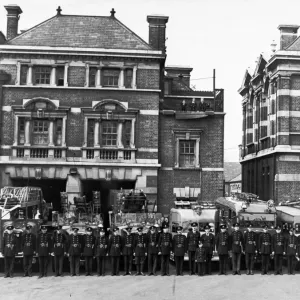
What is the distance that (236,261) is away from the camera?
18250 millimetres

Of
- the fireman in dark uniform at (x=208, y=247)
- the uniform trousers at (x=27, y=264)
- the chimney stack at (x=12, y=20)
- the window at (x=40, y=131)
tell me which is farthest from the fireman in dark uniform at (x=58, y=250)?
the chimney stack at (x=12, y=20)

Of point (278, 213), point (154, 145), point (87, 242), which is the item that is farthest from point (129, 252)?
point (154, 145)

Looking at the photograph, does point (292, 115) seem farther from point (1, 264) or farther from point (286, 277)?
point (1, 264)

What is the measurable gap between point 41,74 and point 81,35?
3.18 meters

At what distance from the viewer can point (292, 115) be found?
3089 cm

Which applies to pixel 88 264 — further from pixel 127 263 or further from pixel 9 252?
pixel 9 252

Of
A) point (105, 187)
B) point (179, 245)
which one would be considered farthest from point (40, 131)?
point (179, 245)

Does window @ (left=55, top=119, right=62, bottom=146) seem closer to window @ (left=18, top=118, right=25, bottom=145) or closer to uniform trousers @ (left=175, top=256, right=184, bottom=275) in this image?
window @ (left=18, top=118, right=25, bottom=145)

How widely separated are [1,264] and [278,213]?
456 inches

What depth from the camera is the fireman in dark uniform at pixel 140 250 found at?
17906mm

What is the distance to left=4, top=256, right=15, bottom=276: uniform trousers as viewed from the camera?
57.9 ft

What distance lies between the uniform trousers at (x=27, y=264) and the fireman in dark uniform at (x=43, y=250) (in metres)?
0.32

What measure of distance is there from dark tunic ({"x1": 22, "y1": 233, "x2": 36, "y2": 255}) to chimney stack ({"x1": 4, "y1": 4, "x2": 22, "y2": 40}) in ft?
53.1

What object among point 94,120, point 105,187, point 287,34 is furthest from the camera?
point 287,34
